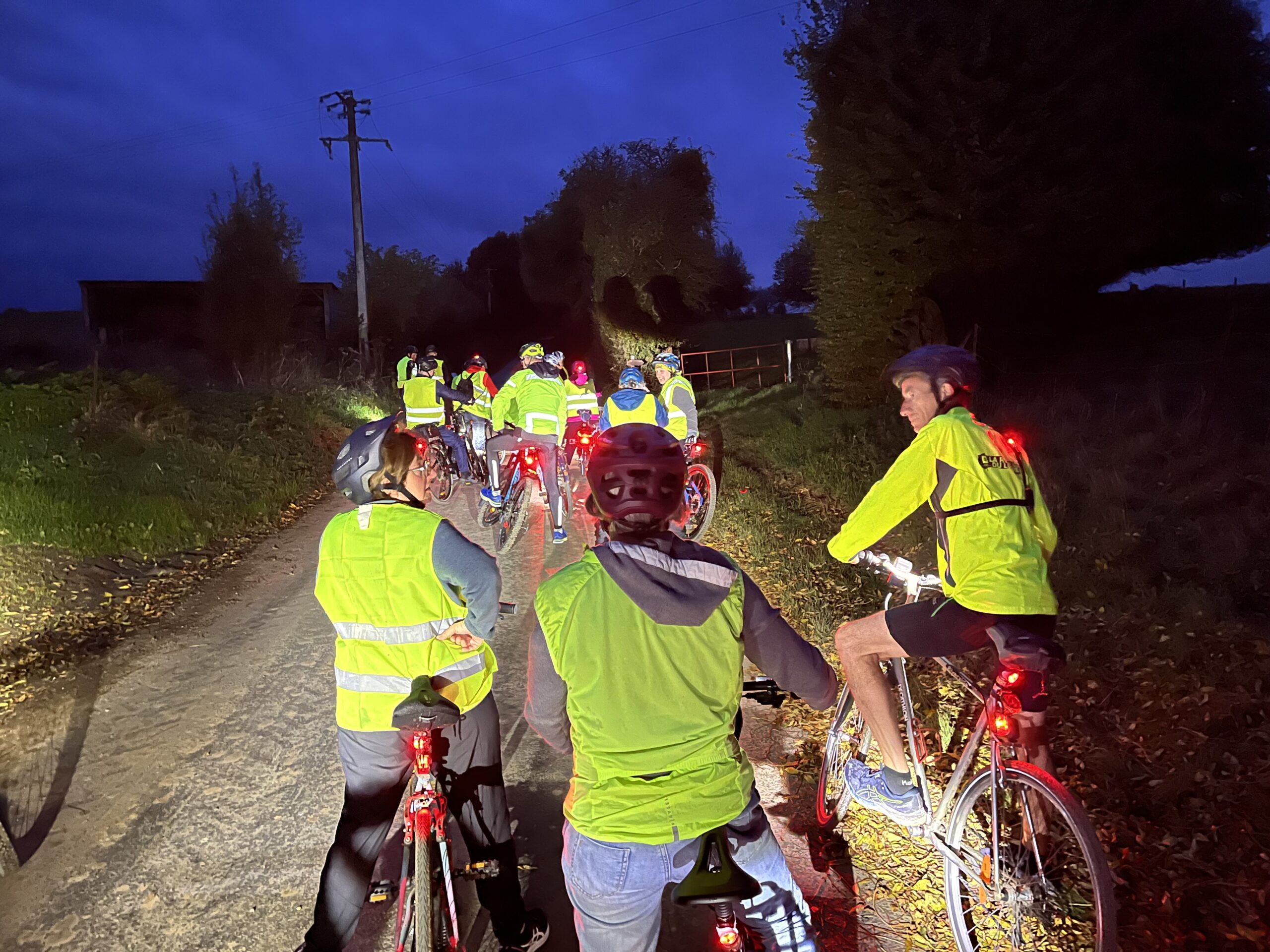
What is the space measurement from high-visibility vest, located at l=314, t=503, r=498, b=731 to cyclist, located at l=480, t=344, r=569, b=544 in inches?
234

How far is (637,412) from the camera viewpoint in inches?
313

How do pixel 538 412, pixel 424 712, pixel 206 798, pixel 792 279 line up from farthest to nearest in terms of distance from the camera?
pixel 792 279, pixel 538 412, pixel 206 798, pixel 424 712

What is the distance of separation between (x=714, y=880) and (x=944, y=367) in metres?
2.15

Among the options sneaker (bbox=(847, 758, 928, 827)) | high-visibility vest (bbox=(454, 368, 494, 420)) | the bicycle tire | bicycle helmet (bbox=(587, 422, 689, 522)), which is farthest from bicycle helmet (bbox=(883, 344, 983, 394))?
high-visibility vest (bbox=(454, 368, 494, 420))

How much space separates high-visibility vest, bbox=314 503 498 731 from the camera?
2543mm

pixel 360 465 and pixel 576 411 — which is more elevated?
pixel 576 411

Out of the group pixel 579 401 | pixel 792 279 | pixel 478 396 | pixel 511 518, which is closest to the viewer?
pixel 511 518

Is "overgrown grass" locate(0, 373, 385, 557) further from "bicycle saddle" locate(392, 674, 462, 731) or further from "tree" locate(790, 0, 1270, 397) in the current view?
"tree" locate(790, 0, 1270, 397)

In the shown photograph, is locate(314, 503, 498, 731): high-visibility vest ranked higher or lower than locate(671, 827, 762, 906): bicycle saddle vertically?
higher

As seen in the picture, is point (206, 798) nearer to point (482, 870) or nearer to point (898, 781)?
point (482, 870)

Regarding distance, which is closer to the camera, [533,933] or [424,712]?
[424,712]

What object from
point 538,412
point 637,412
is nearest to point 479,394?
point 538,412

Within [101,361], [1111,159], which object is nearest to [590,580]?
[1111,159]

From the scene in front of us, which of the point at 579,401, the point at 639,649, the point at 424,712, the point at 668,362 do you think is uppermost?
the point at 668,362
